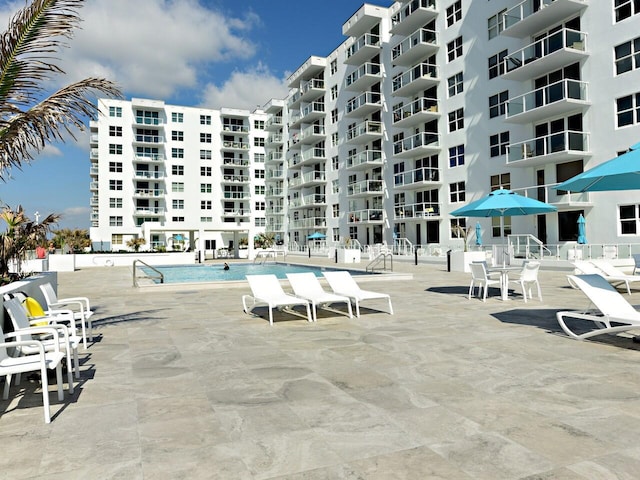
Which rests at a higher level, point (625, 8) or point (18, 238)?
point (625, 8)

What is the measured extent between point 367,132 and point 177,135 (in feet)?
124

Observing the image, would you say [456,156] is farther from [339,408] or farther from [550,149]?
[339,408]

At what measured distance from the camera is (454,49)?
3394 centimetres

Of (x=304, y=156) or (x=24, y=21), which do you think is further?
(x=304, y=156)

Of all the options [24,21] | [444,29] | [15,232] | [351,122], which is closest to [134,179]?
[351,122]

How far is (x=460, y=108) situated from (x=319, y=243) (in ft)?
80.4

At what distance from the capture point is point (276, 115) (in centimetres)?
6719

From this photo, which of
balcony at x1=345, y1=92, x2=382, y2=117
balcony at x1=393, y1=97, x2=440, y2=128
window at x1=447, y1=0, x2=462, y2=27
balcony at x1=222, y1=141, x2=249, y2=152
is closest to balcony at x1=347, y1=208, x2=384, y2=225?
balcony at x1=393, y1=97, x2=440, y2=128

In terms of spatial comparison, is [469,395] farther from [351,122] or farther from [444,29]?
[351,122]

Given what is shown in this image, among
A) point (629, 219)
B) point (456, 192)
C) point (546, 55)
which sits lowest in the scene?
point (629, 219)

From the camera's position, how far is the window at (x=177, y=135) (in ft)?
228

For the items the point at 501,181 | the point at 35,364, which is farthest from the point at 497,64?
the point at 35,364

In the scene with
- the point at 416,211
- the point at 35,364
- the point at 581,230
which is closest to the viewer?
the point at 35,364

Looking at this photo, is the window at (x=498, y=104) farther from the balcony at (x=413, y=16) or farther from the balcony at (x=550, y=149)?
the balcony at (x=413, y=16)
